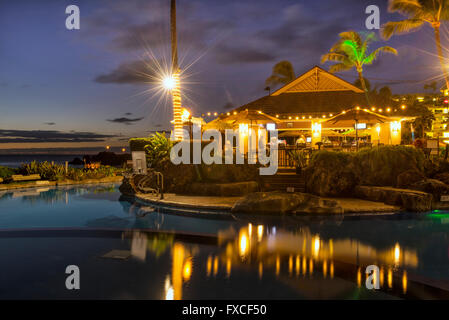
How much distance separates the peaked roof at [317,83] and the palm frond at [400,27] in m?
5.07

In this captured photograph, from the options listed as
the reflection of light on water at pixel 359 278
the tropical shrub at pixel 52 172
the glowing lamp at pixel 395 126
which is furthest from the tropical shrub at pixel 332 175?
the tropical shrub at pixel 52 172

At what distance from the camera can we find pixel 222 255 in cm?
590

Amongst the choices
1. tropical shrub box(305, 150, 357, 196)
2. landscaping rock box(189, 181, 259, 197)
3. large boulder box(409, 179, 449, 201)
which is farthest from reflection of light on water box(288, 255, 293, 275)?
large boulder box(409, 179, 449, 201)

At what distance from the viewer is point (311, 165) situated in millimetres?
12977

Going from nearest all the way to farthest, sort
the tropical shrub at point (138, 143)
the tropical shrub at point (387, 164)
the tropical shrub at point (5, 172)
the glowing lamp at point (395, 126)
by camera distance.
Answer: the tropical shrub at point (387, 164)
the tropical shrub at point (138, 143)
the tropical shrub at point (5, 172)
the glowing lamp at point (395, 126)

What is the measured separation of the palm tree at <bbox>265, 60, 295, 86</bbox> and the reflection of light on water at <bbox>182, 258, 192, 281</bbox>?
103 ft

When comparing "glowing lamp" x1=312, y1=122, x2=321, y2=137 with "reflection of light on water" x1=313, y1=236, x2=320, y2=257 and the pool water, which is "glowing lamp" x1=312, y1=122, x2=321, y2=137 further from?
"reflection of light on water" x1=313, y1=236, x2=320, y2=257

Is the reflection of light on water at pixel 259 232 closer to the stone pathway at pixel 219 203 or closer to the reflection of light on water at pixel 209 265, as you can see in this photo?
the reflection of light on water at pixel 209 265

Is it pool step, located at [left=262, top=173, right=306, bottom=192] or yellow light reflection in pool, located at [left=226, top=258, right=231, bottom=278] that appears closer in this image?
yellow light reflection in pool, located at [left=226, top=258, right=231, bottom=278]

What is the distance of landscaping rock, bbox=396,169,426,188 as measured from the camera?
11234 mm

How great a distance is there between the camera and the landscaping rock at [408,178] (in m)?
11.2

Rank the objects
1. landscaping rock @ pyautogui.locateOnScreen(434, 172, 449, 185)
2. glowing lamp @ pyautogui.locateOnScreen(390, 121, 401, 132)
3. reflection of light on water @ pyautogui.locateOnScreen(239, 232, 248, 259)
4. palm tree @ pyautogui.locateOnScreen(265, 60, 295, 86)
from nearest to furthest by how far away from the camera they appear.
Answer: reflection of light on water @ pyautogui.locateOnScreen(239, 232, 248, 259) < landscaping rock @ pyautogui.locateOnScreen(434, 172, 449, 185) < glowing lamp @ pyautogui.locateOnScreen(390, 121, 401, 132) < palm tree @ pyautogui.locateOnScreen(265, 60, 295, 86)

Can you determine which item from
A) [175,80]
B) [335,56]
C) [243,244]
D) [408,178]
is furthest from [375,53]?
[243,244]
